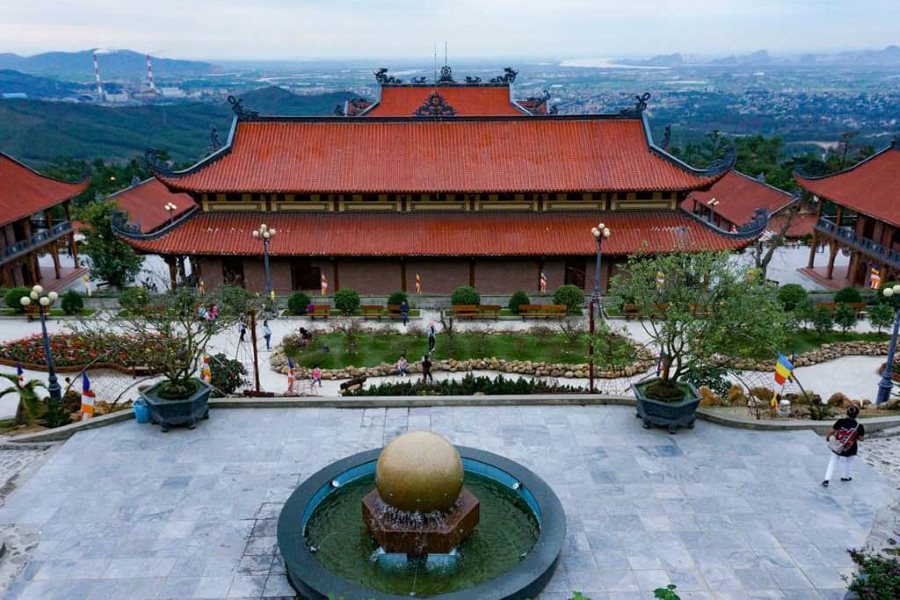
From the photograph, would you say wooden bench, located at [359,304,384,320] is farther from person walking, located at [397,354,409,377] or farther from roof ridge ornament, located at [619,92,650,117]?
roof ridge ornament, located at [619,92,650,117]

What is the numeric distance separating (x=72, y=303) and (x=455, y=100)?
29838 millimetres

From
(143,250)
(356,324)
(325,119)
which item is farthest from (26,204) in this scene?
→ (356,324)

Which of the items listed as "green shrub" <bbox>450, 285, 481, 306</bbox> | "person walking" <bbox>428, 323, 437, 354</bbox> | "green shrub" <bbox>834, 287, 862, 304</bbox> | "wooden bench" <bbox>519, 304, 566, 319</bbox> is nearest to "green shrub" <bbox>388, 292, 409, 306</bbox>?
"green shrub" <bbox>450, 285, 481, 306</bbox>

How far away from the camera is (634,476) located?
1582cm

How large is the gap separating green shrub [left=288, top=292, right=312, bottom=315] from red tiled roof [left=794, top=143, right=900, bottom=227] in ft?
94.0

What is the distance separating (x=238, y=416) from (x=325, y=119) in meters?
22.6

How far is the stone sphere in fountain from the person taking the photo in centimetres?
1219

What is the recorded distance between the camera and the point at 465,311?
31219 mm

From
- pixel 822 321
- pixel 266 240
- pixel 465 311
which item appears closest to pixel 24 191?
pixel 266 240

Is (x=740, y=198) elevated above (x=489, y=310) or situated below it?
above

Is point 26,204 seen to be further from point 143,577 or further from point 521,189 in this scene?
point 143,577

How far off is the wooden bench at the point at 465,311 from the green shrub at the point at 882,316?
1708cm

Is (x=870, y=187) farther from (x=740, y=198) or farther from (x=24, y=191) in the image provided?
(x=24, y=191)

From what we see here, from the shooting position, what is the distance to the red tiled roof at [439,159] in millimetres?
34156
